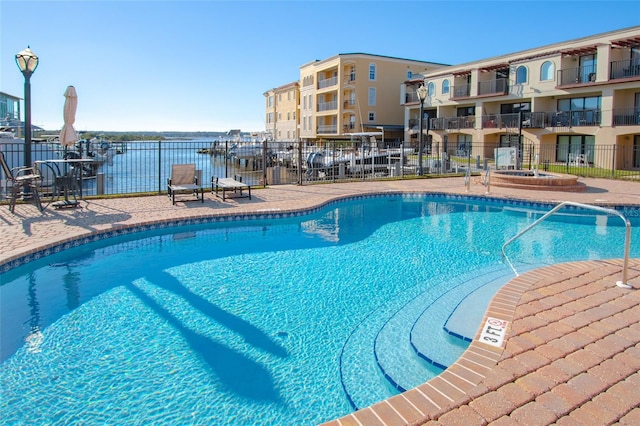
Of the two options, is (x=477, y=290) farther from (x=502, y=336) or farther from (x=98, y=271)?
(x=98, y=271)

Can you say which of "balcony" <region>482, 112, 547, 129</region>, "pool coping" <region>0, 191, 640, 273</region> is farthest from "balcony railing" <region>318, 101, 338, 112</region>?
"pool coping" <region>0, 191, 640, 273</region>

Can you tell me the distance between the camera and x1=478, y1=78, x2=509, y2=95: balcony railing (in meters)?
32.2

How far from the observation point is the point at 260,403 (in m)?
3.77

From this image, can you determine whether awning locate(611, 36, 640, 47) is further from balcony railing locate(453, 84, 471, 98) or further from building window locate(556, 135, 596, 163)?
balcony railing locate(453, 84, 471, 98)

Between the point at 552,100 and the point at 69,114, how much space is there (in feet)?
96.2

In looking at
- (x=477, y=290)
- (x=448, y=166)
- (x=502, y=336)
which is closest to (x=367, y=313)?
(x=477, y=290)

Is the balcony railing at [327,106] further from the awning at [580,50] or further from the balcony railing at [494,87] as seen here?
the awning at [580,50]

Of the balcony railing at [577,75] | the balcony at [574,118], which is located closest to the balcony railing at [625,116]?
the balcony at [574,118]

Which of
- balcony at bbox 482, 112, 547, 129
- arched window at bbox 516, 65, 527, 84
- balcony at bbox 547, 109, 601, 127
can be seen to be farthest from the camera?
arched window at bbox 516, 65, 527, 84

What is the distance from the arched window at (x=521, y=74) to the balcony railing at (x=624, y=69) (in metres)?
5.84

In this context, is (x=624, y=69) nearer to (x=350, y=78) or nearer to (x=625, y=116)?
(x=625, y=116)

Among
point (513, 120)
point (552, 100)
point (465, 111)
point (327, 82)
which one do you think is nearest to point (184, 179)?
point (513, 120)

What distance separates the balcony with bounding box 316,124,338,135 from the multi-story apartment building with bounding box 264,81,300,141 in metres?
9.12

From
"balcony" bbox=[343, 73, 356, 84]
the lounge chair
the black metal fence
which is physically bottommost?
the lounge chair
